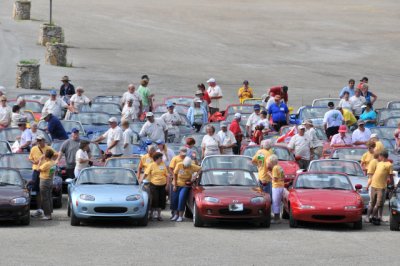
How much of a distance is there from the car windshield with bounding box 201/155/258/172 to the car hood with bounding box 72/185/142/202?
9.73 feet

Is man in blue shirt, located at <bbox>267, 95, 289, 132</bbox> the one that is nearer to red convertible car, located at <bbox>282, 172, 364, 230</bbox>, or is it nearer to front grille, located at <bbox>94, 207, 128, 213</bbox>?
red convertible car, located at <bbox>282, 172, 364, 230</bbox>

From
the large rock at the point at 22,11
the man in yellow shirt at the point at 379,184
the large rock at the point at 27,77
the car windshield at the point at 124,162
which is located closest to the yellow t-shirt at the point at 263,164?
the man in yellow shirt at the point at 379,184

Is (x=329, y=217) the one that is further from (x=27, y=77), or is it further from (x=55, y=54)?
(x=55, y=54)

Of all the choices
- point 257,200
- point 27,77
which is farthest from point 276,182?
point 27,77

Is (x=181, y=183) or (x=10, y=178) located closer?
(x=10, y=178)

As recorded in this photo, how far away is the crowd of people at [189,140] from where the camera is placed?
2606cm

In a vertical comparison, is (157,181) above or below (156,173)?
below

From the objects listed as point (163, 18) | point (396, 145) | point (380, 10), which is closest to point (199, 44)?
point (163, 18)

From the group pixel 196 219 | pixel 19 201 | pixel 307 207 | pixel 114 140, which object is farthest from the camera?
pixel 114 140

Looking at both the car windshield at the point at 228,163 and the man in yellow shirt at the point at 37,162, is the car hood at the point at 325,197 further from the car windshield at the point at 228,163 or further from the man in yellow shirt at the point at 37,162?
the man in yellow shirt at the point at 37,162

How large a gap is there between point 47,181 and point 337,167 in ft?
22.1

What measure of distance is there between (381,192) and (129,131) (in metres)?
7.24

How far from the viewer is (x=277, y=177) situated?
1030 inches

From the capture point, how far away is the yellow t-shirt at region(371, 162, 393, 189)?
84.9 feet
